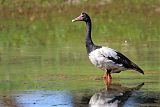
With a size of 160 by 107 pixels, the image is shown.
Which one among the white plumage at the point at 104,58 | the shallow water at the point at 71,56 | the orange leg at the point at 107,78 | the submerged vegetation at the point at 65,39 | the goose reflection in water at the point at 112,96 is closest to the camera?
the goose reflection in water at the point at 112,96

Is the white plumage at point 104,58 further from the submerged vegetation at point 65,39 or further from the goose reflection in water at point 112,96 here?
the goose reflection in water at point 112,96

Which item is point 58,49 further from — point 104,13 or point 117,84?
point 104,13

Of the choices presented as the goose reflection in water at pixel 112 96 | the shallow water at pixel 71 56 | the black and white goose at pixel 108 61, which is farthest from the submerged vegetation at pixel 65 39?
the goose reflection in water at pixel 112 96

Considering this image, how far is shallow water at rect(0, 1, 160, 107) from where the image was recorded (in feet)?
41.7

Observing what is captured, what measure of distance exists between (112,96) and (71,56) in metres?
7.69

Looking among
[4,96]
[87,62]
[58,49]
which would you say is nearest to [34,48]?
[58,49]

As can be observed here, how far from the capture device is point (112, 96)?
12.6m

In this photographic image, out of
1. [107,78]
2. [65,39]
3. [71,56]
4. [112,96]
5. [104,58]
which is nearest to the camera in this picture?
[112,96]

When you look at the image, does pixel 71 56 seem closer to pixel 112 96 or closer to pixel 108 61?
pixel 108 61

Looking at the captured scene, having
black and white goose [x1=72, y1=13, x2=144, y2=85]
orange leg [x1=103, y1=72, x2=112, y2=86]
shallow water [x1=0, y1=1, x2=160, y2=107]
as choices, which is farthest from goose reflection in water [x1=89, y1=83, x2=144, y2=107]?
black and white goose [x1=72, y1=13, x2=144, y2=85]

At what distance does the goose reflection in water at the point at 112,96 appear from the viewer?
463 inches

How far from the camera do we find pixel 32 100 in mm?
12461

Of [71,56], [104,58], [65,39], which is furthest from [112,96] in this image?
[65,39]

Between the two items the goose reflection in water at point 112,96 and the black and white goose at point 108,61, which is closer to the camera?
the goose reflection in water at point 112,96
